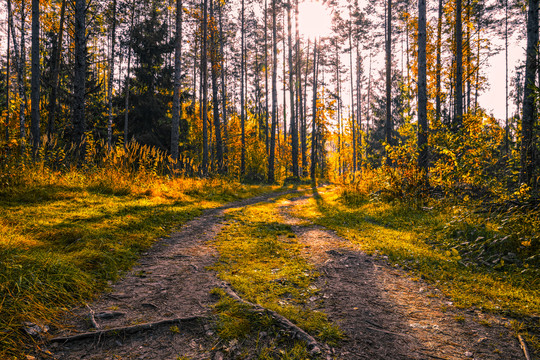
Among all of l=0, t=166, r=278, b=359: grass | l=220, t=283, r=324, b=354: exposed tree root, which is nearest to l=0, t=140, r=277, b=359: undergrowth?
l=0, t=166, r=278, b=359: grass

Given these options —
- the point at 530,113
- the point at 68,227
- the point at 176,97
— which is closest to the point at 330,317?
the point at 68,227

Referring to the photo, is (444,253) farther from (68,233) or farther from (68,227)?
(68,227)

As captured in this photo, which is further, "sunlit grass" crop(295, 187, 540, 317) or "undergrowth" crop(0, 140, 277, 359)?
"sunlit grass" crop(295, 187, 540, 317)

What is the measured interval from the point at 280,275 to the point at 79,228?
10.3 ft

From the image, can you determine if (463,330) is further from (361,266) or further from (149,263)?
(149,263)

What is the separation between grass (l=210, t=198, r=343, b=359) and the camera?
88.2 inches

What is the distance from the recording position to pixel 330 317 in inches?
104

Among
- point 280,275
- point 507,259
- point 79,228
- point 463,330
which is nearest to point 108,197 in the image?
point 79,228

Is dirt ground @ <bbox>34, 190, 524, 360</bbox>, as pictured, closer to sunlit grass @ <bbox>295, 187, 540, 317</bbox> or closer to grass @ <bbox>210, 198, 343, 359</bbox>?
grass @ <bbox>210, 198, 343, 359</bbox>

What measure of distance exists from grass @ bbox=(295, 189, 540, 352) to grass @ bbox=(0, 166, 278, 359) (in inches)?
154

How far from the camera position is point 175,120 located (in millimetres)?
12500

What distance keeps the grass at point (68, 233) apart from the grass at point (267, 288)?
53.8 inches

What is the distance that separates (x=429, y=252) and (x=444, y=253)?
0.84 ft

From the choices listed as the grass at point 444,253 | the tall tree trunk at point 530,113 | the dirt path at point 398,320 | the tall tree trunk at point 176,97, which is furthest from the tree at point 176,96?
the tall tree trunk at point 530,113
